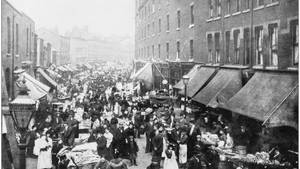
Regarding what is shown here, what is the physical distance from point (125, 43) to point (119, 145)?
10667 cm

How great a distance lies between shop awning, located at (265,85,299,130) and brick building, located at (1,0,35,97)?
42.3 feet

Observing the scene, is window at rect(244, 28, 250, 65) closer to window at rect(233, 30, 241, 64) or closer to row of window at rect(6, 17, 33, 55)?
window at rect(233, 30, 241, 64)

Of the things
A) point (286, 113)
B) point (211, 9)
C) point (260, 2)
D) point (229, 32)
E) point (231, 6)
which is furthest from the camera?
point (211, 9)

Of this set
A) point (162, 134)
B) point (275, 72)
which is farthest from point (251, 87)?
point (162, 134)

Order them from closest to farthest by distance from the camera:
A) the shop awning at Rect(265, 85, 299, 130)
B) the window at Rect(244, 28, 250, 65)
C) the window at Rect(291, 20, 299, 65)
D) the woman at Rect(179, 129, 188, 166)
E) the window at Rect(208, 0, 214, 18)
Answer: the shop awning at Rect(265, 85, 299, 130) < the woman at Rect(179, 129, 188, 166) < the window at Rect(291, 20, 299, 65) < the window at Rect(244, 28, 250, 65) < the window at Rect(208, 0, 214, 18)

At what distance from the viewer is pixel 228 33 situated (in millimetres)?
23000

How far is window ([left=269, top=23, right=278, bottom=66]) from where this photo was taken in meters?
17.8

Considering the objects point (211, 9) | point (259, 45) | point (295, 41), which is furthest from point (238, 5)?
point (295, 41)

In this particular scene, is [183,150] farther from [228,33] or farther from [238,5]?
[228,33]

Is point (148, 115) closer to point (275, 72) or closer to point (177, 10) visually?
point (275, 72)

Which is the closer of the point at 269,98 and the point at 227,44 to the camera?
the point at 269,98

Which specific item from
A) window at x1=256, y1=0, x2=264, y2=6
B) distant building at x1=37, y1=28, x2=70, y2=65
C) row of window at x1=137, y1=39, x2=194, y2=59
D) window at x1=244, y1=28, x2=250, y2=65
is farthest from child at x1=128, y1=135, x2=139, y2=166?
distant building at x1=37, y1=28, x2=70, y2=65

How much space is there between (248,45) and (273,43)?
8.14ft

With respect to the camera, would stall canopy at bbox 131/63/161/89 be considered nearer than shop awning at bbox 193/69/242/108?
No
